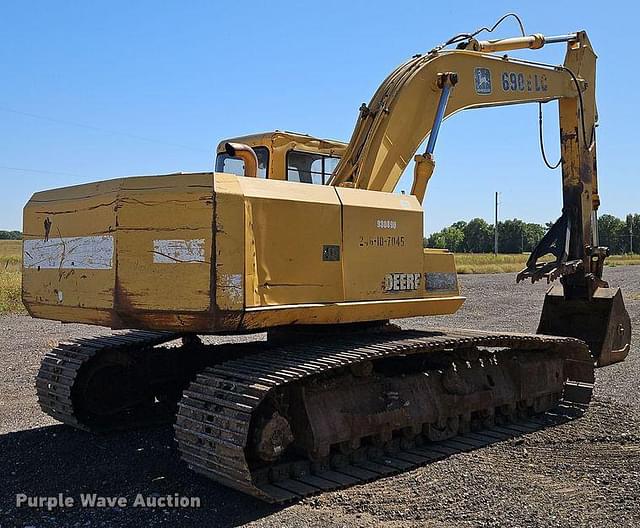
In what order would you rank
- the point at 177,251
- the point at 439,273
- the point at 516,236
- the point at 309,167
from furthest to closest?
the point at 516,236 < the point at 309,167 < the point at 439,273 < the point at 177,251

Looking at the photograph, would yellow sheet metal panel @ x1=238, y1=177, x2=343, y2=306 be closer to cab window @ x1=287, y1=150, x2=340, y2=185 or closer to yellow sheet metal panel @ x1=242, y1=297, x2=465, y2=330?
yellow sheet metal panel @ x1=242, y1=297, x2=465, y2=330

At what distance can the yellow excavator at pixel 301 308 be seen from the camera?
5.52 m

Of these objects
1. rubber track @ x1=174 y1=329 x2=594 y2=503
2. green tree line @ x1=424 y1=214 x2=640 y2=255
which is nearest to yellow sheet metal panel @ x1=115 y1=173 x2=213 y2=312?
rubber track @ x1=174 y1=329 x2=594 y2=503

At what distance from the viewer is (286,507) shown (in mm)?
5402

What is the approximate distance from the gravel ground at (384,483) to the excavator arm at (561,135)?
5.06 ft

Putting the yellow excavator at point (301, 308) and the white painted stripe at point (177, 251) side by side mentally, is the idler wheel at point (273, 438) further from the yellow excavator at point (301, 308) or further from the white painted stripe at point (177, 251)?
the white painted stripe at point (177, 251)

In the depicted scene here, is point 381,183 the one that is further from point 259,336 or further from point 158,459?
point 259,336

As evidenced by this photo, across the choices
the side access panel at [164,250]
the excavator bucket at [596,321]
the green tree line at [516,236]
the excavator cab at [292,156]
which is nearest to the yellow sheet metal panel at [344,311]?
the side access panel at [164,250]

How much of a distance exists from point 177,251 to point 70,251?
121 cm

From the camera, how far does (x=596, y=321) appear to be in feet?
31.3

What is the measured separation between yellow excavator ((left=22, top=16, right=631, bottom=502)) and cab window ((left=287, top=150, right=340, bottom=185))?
0.02 metres

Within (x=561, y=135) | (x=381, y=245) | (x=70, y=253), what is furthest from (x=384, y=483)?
(x=561, y=135)

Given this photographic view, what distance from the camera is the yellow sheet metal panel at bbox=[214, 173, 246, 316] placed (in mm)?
5398

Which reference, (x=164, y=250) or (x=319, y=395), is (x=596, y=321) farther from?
Answer: (x=164, y=250)
